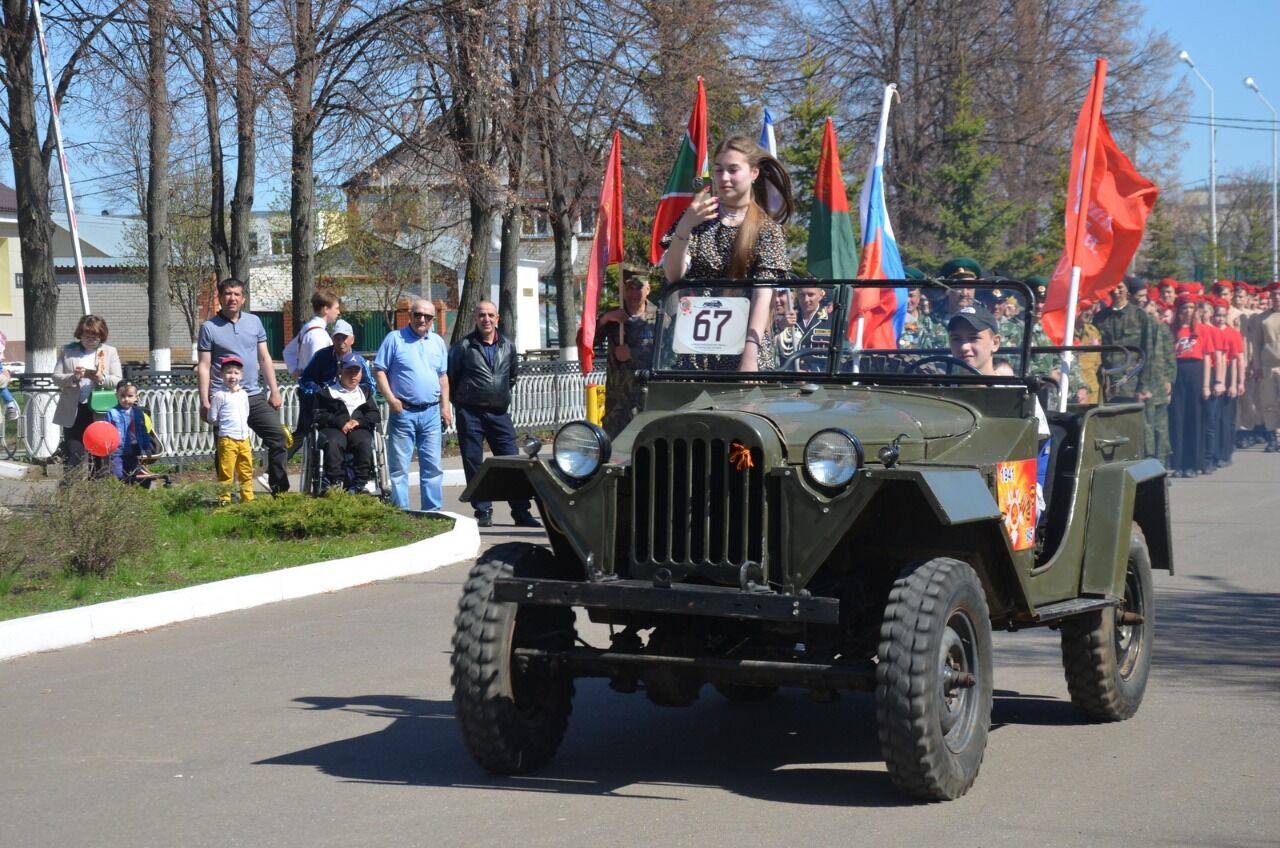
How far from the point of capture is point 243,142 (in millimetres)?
22750

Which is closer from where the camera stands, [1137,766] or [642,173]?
[1137,766]

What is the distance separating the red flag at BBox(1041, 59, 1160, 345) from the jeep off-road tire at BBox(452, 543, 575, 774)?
5.93 meters

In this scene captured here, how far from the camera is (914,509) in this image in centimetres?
567

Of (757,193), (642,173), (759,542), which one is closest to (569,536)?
(759,542)

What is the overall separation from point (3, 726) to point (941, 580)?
13.7ft

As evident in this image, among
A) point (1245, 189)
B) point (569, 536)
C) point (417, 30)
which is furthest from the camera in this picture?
point (1245, 189)

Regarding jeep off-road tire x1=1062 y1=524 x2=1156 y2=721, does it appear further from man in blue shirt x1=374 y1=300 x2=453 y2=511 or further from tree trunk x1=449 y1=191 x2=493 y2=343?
tree trunk x1=449 y1=191 x2=493 y2=343

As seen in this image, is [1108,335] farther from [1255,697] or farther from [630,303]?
[1255,697]

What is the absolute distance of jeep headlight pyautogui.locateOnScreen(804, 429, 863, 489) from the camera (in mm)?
5395

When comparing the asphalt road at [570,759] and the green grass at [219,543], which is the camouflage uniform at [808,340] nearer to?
the asphalt road at [570,759]

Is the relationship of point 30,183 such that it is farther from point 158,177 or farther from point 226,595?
point 226,595

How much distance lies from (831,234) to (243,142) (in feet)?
45.1

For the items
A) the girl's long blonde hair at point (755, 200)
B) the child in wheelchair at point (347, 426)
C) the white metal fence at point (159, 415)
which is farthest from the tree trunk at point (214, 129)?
the girl's long blonde hair at point (755, 200)

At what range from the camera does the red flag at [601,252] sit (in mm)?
10867
